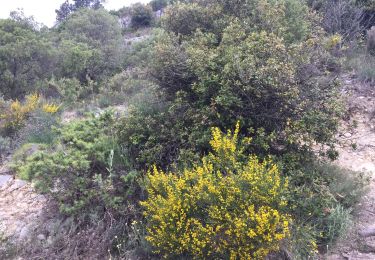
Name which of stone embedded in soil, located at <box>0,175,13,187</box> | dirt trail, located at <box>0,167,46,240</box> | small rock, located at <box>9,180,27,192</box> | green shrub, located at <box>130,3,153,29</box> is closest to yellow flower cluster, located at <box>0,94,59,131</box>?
stone embedded in soil, located at <box>0,175,13,187</box>

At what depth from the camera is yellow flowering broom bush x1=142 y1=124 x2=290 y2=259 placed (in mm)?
3338

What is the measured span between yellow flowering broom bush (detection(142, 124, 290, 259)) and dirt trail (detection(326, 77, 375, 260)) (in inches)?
36.5

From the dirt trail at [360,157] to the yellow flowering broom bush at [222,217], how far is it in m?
0.93

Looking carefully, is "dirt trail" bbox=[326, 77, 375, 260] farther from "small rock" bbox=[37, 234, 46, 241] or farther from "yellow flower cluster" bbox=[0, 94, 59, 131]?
"yellow flower cluster" bbox=[0, 94, 59, 131]

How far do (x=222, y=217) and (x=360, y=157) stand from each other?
3249 millimetres

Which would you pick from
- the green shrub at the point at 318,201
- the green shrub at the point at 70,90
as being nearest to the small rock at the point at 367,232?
the green shrub at the point at 318,201

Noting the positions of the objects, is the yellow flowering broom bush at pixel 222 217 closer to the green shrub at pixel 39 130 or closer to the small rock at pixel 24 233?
the small rock at pixel 24 233

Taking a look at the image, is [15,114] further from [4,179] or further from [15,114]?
[4,179]

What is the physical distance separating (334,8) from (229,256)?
27.7 feet

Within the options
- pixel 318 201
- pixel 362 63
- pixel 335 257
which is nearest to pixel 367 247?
pixel 335 257

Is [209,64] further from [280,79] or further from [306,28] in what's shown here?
[306,28]

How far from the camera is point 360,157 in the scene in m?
5.81

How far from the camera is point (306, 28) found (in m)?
7.21

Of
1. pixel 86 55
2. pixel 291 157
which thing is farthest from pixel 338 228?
pixel 86 55
